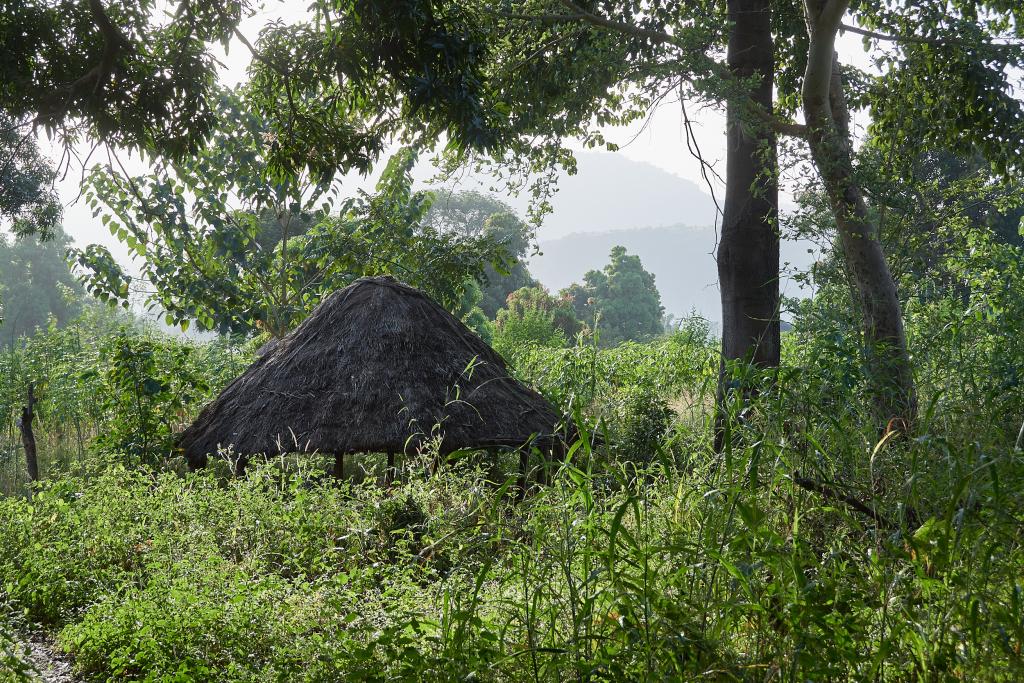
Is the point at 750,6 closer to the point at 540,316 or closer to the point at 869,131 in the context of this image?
the point at 869,131

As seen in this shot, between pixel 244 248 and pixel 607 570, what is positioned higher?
pixel 244 248

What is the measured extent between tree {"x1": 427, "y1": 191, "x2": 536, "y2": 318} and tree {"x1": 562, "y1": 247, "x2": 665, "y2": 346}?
12.2 feet

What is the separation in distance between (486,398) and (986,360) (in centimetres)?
369

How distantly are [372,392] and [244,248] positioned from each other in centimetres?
580

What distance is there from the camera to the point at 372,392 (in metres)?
7.45

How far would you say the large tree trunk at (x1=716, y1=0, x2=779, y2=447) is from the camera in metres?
8.09

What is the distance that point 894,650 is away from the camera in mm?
2607

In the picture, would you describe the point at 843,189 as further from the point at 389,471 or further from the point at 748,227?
the point at 389,471

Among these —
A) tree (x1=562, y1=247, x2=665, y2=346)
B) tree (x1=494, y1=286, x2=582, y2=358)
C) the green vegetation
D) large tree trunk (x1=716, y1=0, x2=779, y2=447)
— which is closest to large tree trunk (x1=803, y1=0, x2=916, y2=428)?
the green vegetation

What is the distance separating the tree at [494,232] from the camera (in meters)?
11.4

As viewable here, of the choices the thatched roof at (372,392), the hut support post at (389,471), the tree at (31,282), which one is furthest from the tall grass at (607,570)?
the tree at (31,282)

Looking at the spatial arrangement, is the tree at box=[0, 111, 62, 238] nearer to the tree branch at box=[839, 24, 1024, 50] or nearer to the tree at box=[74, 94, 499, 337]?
the tree at box=[74, 94, 499, 337]

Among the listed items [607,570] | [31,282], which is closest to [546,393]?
[607,570]

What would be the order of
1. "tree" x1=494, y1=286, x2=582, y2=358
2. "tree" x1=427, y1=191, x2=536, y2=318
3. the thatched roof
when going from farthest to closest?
"tree" x1=494, y1=286, x2=582, y2=358 → "tree" x1=427, y1=191, x2=536, y2=318 → the thatched roof
